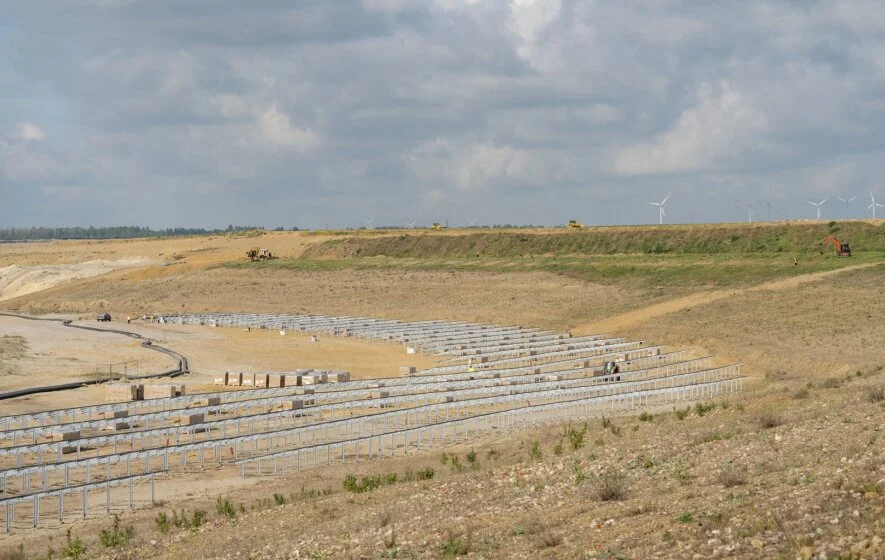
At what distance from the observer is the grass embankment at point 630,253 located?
90.1m

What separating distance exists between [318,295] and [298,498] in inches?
3140

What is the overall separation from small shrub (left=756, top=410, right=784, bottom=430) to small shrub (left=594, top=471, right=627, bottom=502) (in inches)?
232

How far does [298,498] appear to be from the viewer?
81.6 feet

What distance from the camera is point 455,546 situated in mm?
16078

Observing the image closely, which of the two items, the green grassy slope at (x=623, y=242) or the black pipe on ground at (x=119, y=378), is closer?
the black pipe on ground at (x=119, y=378)

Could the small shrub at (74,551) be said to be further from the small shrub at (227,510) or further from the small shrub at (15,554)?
the small shrub at (227,510)

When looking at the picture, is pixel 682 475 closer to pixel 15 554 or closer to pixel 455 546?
pixel 455 546

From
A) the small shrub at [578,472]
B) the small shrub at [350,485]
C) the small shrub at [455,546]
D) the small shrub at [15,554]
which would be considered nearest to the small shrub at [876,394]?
the small shrub at [578,472]

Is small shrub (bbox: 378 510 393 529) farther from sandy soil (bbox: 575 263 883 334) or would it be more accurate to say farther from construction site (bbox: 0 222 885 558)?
sandy soil (bbox: 575 263 883 334)

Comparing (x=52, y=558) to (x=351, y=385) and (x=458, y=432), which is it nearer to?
(x=458, y=432)

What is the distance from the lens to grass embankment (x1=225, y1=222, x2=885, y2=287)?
296 ft

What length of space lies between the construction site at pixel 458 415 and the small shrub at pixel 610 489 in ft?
0.28

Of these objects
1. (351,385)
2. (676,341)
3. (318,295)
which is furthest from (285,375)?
(318,295)

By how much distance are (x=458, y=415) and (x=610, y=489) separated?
23231 millimetres
